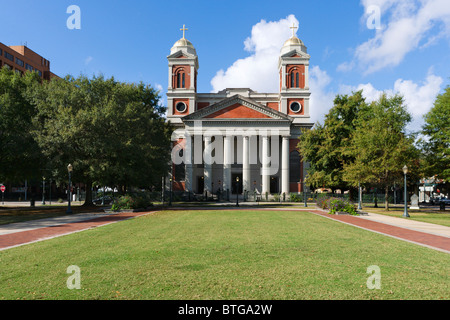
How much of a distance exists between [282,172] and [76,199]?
37326 millimetres

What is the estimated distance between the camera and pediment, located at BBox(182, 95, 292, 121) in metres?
58.7

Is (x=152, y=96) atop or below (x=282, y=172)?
atop

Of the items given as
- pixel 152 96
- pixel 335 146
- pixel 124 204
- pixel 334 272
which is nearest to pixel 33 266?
pixel 334 272

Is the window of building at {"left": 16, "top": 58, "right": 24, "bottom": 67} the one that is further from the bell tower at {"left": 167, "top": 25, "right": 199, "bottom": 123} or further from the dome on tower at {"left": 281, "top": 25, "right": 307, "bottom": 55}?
the dome on tower at {"left": 281, "top": 25, "right": 307, "bottom": 55}

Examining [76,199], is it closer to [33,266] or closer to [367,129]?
[367,129]

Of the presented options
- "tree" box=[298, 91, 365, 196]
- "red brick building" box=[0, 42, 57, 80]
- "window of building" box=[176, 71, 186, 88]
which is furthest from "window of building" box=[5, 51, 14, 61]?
"tree" box=[298, 91, 365, 196]

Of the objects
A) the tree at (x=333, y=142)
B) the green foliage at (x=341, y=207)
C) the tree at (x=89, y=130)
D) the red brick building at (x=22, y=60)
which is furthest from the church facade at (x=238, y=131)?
the red brick building at (x=22, y=60)

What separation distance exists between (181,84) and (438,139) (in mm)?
49051

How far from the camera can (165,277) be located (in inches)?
278

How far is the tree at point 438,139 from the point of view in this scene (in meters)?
31.3

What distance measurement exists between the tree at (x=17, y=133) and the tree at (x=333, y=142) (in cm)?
3183

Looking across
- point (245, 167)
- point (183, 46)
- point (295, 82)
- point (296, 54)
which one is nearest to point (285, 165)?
point (245, 167)

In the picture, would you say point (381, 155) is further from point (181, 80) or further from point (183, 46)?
point (183, 46)

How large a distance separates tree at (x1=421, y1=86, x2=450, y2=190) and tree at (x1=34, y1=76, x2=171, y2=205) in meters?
29.7
